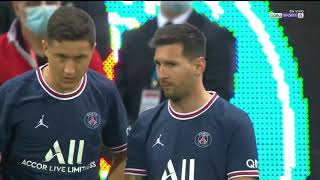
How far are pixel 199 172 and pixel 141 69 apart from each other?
1069 millimetres

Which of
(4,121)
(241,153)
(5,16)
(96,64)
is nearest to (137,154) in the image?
(241,153)

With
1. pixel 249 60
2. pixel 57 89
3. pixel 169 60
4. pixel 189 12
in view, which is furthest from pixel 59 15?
pixel 249 60

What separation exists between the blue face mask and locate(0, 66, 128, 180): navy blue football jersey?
898mm

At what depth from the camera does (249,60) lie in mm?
3666

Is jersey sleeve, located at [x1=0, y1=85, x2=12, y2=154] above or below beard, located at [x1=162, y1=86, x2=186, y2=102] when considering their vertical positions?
below

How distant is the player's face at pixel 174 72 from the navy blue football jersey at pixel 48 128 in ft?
1.01

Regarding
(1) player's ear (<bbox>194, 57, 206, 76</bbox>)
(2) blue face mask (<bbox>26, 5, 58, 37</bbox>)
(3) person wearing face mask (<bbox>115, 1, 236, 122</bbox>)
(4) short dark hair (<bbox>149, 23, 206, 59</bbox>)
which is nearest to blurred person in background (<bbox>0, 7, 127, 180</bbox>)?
(4) short dark hair (<bbox>149, 23, 206, 59</bbox>)

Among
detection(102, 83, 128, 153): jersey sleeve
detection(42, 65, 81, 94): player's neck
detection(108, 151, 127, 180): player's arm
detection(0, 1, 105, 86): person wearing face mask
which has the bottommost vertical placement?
detection(108, 151, 127, 180): player's arm

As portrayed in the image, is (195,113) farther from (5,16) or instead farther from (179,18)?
(5,16)

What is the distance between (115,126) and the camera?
290cm

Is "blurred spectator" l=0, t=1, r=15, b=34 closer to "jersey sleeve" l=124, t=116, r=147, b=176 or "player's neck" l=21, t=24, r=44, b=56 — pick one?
"player's neck" l=21, t=24, r=44, b=56

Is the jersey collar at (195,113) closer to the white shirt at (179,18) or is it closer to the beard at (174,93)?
the beard at (174,93)

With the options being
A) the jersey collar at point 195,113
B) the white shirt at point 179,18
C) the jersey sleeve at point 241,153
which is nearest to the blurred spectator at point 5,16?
the white shirt at point 179,18

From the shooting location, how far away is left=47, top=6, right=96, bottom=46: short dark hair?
2.63 meters
